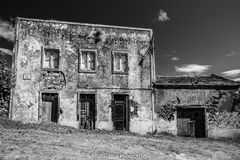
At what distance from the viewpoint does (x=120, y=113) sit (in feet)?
57.0

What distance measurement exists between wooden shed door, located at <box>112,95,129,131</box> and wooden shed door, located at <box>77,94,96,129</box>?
138 cm

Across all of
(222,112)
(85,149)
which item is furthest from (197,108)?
(85,149)

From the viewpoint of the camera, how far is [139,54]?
18.1 metres

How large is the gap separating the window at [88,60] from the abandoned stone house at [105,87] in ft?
0.17

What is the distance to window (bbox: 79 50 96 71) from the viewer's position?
1722cm

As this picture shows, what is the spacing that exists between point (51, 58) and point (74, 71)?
5.53ft

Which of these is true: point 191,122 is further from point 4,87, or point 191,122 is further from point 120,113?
point 4,87

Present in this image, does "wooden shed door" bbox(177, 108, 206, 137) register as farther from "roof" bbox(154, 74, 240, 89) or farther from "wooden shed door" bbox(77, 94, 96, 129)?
"wooden shed door" bbox(77, 94, 96, 129)

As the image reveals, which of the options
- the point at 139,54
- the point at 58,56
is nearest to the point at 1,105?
the point at 58,56

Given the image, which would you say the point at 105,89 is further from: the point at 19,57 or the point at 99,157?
the point at 99,157

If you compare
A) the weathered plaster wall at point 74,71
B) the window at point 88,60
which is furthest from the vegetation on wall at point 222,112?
the window at point 88,60

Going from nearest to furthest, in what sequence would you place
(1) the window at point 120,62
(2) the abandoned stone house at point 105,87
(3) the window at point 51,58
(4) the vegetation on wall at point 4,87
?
1. (4) the vegetation on wall at point 4,87
2. (2) the abandoned stone house at point 105,87
3. (3) the window at point 51,58
4. (1) the window at point 120,62

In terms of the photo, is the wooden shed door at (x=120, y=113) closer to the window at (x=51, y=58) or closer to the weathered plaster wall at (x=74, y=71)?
the weathered plaster wall at (x=74, y=71)

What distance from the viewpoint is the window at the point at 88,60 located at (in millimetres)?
17219
